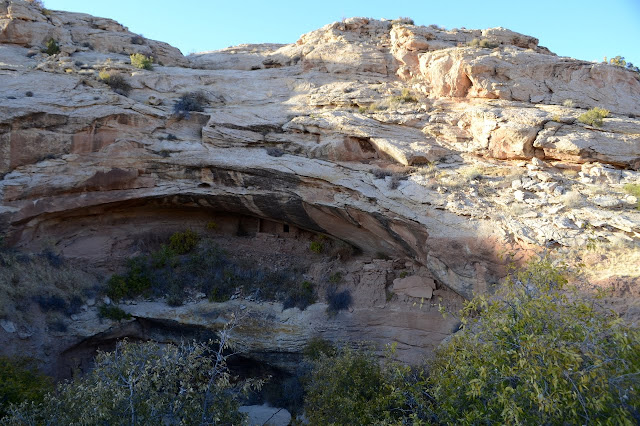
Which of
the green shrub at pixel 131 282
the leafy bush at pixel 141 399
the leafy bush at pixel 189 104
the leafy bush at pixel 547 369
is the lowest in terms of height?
the green shrub at pixel 131 282

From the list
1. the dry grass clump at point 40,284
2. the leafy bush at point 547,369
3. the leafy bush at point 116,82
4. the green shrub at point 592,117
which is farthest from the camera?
the leafy bush at point 116,82

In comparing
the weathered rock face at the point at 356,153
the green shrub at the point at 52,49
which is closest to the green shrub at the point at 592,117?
the weathered rock face at the point at 356,153

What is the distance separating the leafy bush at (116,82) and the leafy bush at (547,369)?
13.7m

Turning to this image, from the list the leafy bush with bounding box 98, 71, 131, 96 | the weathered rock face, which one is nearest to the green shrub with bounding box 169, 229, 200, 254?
the weathered rock face

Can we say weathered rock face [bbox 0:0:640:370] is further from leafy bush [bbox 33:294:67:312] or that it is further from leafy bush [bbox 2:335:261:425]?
leafy bush [bbox 2:335:261:425]

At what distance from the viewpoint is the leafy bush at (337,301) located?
41.5 feet

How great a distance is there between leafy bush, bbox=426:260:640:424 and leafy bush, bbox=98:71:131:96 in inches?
539

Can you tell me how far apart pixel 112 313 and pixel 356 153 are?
8251 mm

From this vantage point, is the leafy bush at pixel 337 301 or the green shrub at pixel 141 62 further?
the green shrub at pixel 141 62

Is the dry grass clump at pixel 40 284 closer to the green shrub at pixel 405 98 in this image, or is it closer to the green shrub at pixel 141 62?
the green shrub at pixel 141 62

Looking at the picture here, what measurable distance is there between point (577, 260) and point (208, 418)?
7205 millimetres

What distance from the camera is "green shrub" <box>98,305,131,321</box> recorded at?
12660mm

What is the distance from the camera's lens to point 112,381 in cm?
663

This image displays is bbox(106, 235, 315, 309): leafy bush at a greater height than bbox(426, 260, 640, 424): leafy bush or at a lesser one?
lesser
